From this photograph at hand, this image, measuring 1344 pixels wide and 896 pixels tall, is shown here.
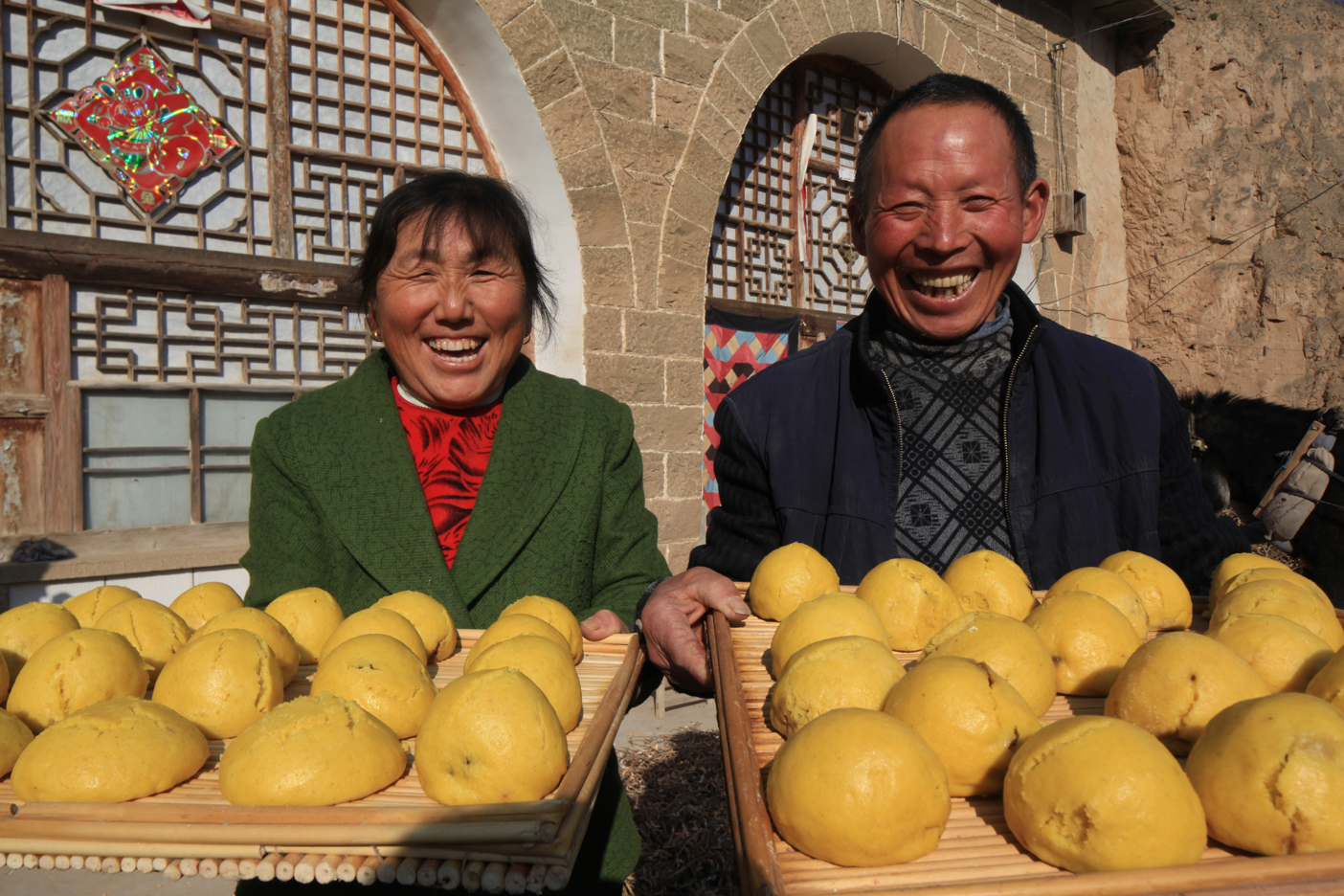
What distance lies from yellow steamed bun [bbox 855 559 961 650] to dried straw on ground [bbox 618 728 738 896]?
1.73 m

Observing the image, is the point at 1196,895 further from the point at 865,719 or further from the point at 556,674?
the point at 556,674

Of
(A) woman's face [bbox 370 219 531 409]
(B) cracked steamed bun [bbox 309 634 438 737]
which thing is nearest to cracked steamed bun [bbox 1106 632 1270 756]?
(B) cracked steamed bun [bbox 309 634 438 737]

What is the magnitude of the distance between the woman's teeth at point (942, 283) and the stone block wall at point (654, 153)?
285cm

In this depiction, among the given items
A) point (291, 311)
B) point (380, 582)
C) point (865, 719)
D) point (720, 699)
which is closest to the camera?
point (865, 719)

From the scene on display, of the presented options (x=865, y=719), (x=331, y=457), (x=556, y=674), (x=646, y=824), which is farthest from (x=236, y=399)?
(x=865, y=719)

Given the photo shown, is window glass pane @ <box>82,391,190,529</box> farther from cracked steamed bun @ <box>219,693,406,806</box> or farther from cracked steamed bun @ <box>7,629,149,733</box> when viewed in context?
cracked steamed bun @ <box>219,693,406,806</box>

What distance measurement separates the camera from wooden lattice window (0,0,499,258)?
3.70m

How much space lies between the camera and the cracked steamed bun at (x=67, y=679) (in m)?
1.17

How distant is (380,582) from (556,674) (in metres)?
1.09

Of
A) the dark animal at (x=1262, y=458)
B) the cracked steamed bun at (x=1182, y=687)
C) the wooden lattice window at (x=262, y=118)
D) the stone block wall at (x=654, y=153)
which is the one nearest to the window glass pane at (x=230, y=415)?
the wooden lattice window at (x=262, y=118)

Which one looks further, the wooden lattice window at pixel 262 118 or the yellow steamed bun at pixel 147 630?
the wooden lattice window at pixel 262 118

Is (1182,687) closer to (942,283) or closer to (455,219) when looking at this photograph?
(942,283)

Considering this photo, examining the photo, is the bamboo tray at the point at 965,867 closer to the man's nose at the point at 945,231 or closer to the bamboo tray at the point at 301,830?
the bamboo tray at the point at 301,830

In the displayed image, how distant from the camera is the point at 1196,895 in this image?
2.09 ft
